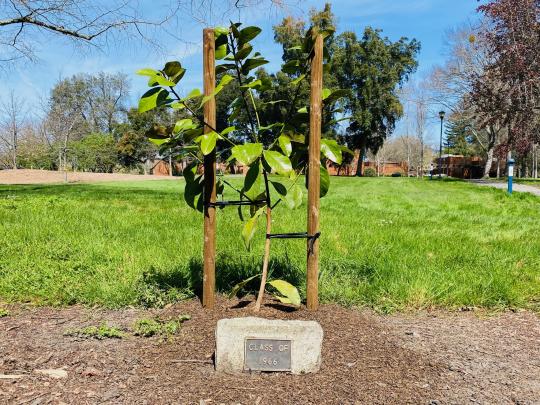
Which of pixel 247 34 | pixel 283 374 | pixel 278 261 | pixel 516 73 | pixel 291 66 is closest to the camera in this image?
pixel 283 374

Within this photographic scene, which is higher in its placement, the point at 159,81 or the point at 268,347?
the point at 159,81

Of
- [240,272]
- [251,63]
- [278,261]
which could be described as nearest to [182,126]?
[251,63]

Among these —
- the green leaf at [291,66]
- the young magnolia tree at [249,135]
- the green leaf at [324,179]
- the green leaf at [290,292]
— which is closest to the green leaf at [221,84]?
the young magnolia tree at [249,135]

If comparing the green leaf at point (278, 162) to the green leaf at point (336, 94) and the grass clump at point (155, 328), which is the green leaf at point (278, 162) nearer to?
the green leaf at point (336, 94)

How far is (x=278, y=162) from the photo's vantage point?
238 centimetres

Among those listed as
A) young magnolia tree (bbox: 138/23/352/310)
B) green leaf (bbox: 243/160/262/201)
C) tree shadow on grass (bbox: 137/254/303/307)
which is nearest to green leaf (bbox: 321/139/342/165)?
young magnolia tree (bbox: 138/23/352/310)

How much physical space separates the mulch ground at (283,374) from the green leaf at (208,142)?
0.98 metres

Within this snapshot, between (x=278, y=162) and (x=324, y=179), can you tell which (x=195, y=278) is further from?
(x=278, y=162)

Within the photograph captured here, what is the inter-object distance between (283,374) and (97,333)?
110 centimetres

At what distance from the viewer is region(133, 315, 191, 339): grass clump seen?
2596 mm

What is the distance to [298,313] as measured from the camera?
2.78 m

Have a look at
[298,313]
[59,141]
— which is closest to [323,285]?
[298,313]

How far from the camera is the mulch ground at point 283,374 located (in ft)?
6.55

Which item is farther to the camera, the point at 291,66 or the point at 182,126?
the point at 291,66
